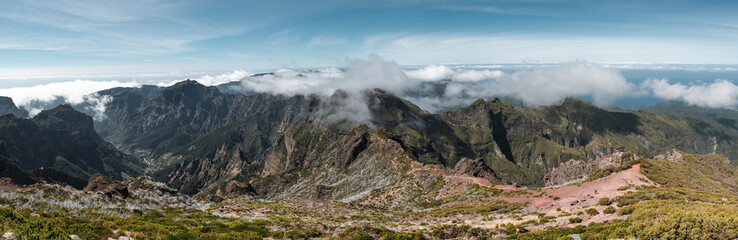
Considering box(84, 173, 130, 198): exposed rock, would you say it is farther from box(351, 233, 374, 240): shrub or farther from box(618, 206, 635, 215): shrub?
box(618, 206, 635, 215): shrub

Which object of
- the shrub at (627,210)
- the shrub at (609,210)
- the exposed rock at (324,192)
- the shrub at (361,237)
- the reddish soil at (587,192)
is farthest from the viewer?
the exposed rock at (324,192)

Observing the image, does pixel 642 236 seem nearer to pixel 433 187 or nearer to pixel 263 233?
pixel 263 233

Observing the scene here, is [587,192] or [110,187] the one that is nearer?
[587,192]

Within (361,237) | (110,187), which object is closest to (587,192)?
(361,237)

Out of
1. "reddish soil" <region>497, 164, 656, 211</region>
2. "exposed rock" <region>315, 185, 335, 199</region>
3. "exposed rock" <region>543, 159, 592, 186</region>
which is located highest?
"reddish soil" <region>497, 164, 656, 211</region>

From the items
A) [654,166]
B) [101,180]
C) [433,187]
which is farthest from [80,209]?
[654,166]

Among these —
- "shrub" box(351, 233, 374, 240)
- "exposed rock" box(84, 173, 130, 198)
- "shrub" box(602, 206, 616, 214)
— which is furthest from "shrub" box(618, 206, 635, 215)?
"exposed rock" box(84, 173, 130, 198)

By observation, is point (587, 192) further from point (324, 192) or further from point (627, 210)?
point (324, 192)

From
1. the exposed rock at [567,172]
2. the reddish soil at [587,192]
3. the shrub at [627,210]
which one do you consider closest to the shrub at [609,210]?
the shrub at [627,210]

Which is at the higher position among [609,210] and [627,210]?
[627,210]

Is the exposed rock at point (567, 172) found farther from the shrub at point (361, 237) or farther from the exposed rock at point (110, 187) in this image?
the exposed rock at point (110, 187)

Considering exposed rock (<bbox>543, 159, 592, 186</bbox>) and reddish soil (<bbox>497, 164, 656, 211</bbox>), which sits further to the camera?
exposed rock (<bbox>543, 159, 592, 186</bbox>)

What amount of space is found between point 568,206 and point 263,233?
50.0 m

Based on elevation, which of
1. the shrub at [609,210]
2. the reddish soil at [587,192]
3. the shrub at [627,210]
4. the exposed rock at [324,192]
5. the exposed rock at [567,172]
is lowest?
the exposed rock at [324,192]
